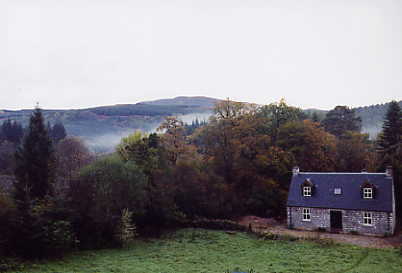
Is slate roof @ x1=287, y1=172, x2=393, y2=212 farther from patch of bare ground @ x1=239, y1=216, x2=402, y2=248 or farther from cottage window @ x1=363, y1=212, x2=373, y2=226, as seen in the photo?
patch of bare ground @ x1=239, y1=216, x2=402, y2=248

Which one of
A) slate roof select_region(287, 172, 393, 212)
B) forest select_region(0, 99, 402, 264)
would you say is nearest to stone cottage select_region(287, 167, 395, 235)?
slate roof select_region(287, 172, 393, 212)

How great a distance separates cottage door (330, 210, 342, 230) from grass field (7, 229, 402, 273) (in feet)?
22.9

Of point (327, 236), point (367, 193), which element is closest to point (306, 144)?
point (367, 193)

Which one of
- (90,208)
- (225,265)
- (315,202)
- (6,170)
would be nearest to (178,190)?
(90,208)

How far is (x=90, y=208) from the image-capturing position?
98.5 ft

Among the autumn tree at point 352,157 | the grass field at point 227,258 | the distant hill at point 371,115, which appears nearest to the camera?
the grass field at point 227,258

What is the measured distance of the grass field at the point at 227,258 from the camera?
22547 millimetres

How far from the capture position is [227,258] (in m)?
25.8

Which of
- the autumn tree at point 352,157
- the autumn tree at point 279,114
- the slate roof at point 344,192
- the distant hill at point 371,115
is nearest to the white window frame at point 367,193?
the slate roof at point 344,192

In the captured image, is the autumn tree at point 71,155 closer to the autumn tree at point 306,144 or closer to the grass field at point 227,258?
the grass field at point 227,258

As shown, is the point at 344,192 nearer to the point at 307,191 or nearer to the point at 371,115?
the point at 307,191

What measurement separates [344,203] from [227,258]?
15855 mm

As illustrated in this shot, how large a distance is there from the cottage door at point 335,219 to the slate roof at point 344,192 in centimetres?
86

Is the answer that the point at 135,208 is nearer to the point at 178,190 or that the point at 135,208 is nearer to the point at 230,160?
the point at 178,190
